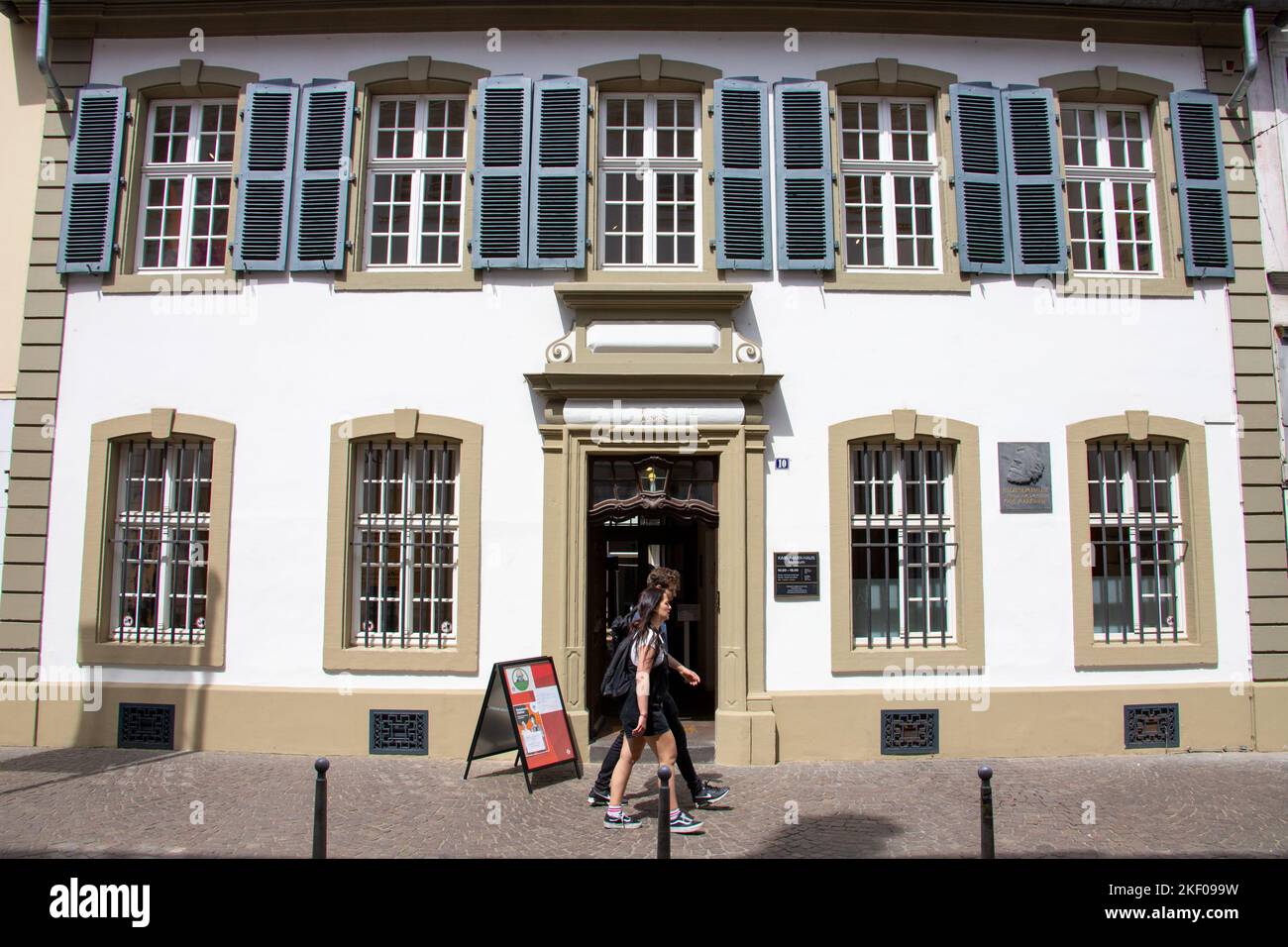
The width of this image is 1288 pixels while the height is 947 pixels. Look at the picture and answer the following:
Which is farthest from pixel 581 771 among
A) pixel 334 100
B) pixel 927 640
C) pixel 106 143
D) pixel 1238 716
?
pixel 106 143

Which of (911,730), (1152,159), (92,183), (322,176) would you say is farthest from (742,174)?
(92,183)

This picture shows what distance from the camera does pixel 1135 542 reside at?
9078 mm

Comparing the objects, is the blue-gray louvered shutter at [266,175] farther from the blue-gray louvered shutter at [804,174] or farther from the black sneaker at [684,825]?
the black sneaker at [684,825]

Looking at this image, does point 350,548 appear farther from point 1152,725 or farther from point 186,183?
point 1152,725

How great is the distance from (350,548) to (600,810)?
3.73 m

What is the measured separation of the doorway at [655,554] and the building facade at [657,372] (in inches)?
2.4

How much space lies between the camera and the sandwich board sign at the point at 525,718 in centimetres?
774

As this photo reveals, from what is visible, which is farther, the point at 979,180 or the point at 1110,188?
the point at 1110,188

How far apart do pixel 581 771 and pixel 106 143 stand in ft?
26.5

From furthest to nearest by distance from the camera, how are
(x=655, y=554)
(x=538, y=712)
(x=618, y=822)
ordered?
1. (x=655, y=554)
2. (x=538, y=712)
3. (x=618, y=822)

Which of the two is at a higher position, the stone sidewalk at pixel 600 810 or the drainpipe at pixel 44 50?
the drainpipe at pixel 44 50

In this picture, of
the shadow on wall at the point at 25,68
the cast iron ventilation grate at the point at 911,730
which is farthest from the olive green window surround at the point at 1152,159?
the shadow on wall at the point at 25,68

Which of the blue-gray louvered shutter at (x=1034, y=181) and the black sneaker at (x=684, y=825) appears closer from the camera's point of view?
the black sneaker at (x=684, y=825)

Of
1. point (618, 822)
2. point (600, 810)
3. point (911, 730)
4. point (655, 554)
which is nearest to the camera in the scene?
point (618, 822)
